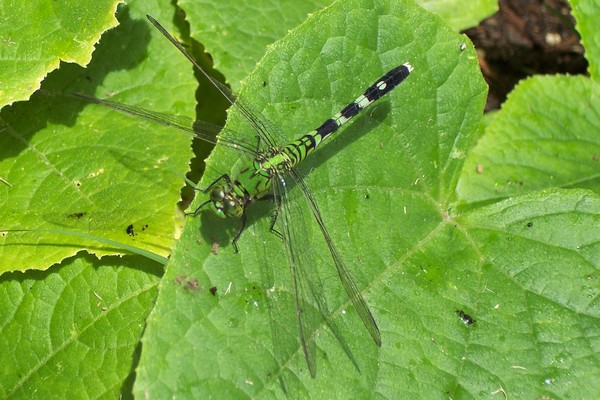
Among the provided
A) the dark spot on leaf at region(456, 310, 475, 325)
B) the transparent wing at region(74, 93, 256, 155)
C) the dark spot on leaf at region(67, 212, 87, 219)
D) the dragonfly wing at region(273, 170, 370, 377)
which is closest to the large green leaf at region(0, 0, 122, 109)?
the transparent wing at region(74, 93, 256, 155)

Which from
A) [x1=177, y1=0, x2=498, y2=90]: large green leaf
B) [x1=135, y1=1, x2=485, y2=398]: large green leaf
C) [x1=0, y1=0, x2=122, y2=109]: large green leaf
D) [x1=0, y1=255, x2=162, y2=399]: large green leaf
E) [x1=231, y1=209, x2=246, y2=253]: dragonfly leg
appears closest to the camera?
[x1=135, y1=1, x2=485, y2=398]: large green leaf

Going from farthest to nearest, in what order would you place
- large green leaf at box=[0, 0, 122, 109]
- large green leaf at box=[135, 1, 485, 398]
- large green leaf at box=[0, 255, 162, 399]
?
large green leaf at box=[0, 255, 162, 399]
large green leaf at box=[0, 0, 122, 109]
large green leaf at box=[135, 1, 485, 398]

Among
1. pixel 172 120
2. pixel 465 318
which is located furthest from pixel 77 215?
pixel 465 318

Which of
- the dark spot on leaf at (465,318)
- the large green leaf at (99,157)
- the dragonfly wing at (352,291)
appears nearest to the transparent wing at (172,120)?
the large green leaf at (99,157)

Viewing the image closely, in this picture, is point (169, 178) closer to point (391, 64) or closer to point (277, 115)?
point (277, 115)

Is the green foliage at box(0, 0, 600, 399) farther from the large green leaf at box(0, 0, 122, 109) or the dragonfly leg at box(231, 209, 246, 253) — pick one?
the large green leaf at box(0, 0, 122, 109)

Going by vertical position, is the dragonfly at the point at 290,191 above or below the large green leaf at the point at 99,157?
below

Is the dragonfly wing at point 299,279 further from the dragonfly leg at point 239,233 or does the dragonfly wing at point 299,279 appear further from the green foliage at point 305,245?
the dragonfly leg at point 239,233

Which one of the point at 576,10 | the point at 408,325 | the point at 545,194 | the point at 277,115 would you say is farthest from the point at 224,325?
the point at 576,10
